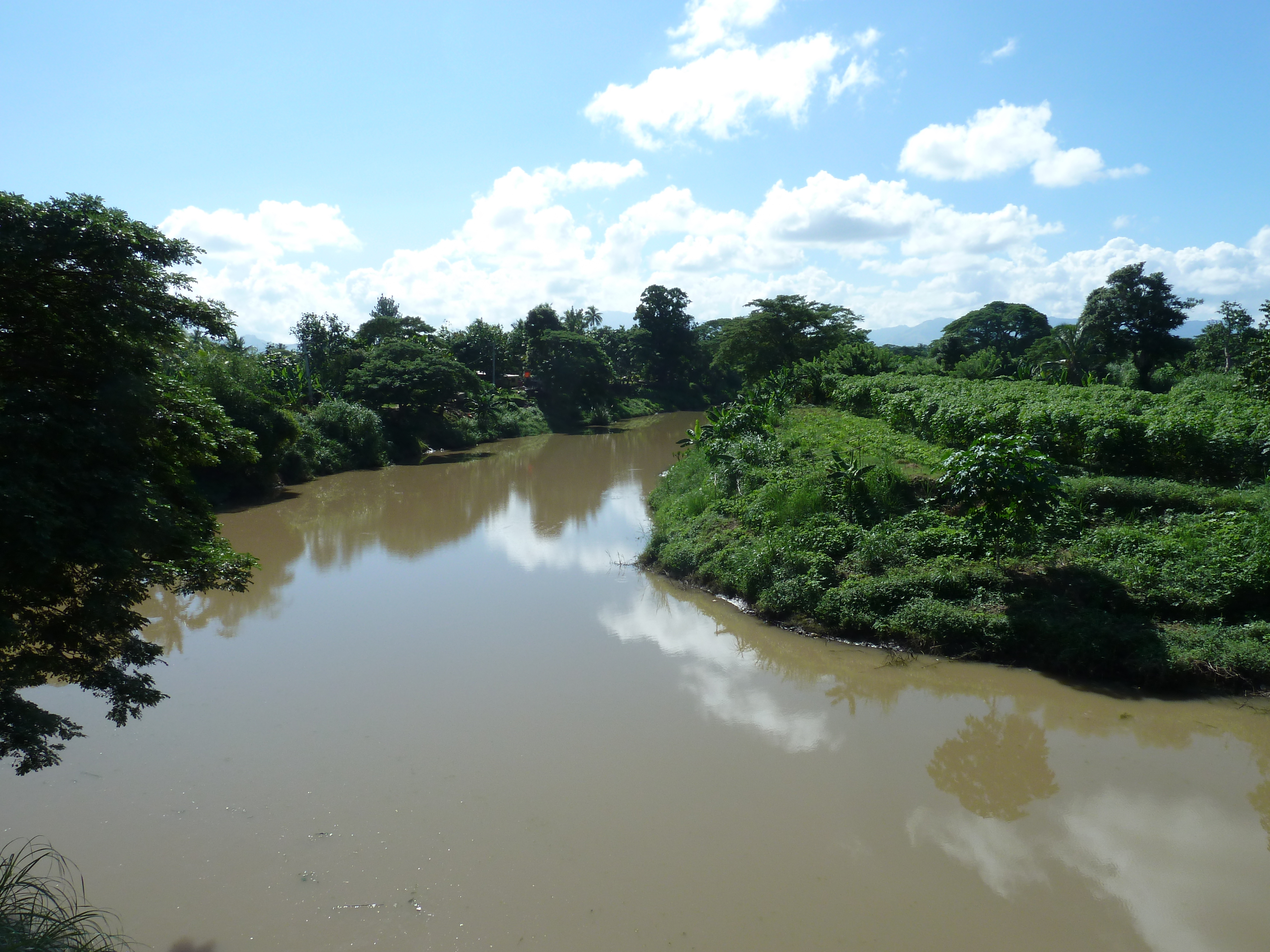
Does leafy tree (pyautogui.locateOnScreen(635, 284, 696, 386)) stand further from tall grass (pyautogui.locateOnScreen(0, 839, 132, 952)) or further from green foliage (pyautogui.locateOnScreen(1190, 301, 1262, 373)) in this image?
tall grass (pyautogui.locateOnScreen(0, 839, 132, 952))

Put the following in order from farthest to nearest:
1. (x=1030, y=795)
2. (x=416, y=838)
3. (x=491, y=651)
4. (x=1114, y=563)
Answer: (x=491, y=651), (x=1114, y=563), (x=1030, y=795), (x=416, y=838)

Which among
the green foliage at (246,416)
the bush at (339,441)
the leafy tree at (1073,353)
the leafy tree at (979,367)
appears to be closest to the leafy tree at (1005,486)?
the leafy tree at (979,367)

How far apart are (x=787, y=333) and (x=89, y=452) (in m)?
28.4

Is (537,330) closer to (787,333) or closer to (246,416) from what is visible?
(787,333)

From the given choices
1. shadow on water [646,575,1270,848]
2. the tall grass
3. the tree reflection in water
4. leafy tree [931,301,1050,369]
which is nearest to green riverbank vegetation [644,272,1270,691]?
shadow on water [646,575,1270,848]

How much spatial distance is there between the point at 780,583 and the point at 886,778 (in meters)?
3.61

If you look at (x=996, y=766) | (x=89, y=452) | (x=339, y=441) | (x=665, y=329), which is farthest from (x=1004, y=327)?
(x=89, y=452)

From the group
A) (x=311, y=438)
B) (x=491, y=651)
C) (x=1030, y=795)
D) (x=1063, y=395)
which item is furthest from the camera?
(x=311, y=438)

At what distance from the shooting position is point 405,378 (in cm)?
2691

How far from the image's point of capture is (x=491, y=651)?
359 inches

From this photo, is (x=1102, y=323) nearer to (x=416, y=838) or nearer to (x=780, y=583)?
(x=780, y=583)

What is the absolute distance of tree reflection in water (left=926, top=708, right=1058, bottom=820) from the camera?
5824 mm

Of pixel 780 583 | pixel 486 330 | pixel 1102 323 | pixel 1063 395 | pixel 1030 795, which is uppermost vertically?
pixel 486 330

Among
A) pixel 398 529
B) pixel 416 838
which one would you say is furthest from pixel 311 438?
pixel 416 838
